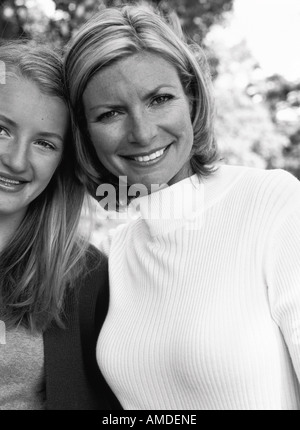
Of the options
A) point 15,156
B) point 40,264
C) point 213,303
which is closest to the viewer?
point 213,303

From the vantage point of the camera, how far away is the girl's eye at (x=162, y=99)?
7.77 ft

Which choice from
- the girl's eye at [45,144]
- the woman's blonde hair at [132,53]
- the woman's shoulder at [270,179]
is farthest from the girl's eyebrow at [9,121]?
the woman's shoulder at [270,179]

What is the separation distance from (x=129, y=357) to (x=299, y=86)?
20161 mm

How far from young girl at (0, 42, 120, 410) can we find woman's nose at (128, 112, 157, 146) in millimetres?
394

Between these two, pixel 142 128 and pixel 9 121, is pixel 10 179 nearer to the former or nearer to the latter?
pixel 9 121

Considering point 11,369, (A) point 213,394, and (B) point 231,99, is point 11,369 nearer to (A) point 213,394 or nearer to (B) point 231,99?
(A) point 213,394

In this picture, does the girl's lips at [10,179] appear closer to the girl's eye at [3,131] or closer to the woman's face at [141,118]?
the girl's eye at [3,131]

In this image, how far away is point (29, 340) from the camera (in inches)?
97.4

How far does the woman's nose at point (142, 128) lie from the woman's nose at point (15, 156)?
0.44 m

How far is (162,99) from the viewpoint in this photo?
94.0 inches

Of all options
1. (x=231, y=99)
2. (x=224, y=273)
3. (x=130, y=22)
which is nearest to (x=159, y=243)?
(x=224, y=273)

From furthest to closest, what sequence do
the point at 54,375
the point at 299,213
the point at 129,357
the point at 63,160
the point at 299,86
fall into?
1. the point at 299,86
2. the point at 63,160
3. the point at 54,375
4. the point at 129,357
5. the point at 299,213

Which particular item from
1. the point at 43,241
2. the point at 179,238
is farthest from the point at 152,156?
the point at 43,241

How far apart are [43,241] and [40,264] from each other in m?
0.11
